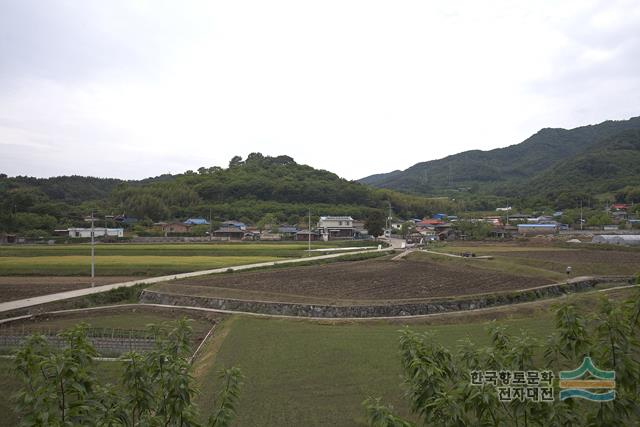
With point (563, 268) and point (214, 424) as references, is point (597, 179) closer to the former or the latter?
point (563, 268)

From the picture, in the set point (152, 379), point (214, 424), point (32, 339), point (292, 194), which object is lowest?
point (214, 424)

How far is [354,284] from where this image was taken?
97.0ft

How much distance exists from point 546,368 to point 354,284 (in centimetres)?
2515

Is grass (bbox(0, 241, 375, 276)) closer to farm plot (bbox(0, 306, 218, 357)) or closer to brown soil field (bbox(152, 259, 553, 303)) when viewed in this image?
brown soil field (bbox(152, 259, 553, 303))

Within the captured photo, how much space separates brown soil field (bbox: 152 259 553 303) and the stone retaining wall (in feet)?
2.66

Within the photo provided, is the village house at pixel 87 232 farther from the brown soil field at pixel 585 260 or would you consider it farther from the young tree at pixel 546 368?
the young tree at pixel 546 368

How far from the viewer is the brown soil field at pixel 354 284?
1019 inches

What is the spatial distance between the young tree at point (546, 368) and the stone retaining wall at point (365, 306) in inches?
699

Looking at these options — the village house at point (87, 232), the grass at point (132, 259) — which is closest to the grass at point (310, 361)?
the grass at point (132, 259)

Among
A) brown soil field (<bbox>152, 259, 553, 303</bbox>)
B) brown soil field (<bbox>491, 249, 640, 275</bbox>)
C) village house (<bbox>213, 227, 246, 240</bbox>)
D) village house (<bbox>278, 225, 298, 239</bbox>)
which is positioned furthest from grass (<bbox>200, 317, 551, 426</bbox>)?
village house (<bbox>213, 227, 246, 240</bbox>)

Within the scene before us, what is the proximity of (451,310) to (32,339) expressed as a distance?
21856 mm

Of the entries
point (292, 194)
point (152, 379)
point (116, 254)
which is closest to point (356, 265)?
point (116, 254)

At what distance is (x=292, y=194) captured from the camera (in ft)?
378

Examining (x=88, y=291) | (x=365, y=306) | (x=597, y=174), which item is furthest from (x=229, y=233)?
(x=597, y=174)
